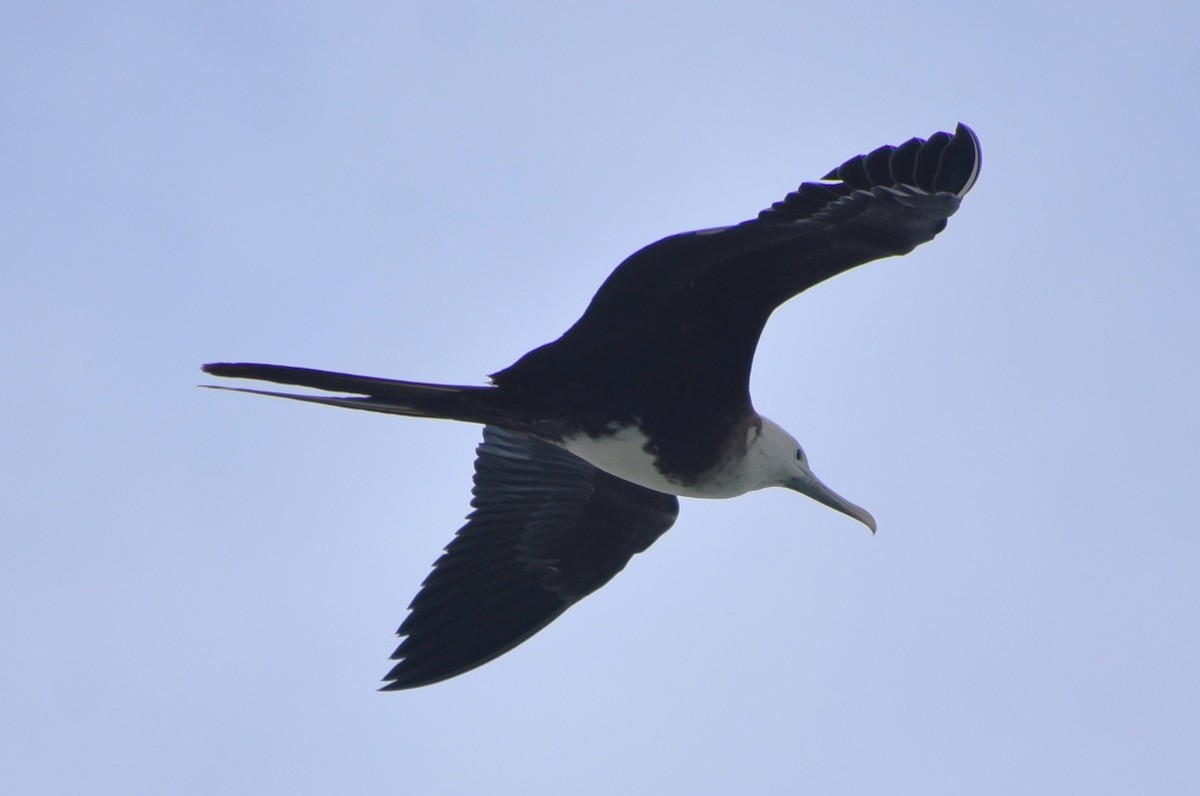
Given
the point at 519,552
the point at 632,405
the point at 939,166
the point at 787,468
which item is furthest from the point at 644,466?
the point at 939,166

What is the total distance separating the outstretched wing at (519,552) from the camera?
5.82 meters

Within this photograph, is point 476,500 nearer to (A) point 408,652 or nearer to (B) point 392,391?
(A) point 408,652

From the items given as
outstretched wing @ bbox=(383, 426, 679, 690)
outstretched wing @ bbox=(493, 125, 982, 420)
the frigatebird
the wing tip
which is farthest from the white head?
the wing tip

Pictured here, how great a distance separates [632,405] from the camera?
5.22 m

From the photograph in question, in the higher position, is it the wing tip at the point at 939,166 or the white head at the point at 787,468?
the wing tip at the point at 939,166

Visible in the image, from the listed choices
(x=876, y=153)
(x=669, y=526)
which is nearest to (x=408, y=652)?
(x=669, y=526)

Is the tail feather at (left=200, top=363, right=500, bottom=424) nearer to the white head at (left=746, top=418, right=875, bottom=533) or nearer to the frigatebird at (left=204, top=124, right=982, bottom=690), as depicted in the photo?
the frigatebird at (left=204, top=124, right=982, bottom=690)

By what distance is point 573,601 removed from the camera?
595 centimetres

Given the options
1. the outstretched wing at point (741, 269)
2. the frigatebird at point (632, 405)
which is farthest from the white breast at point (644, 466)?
the outstretched wing at point (741, 269)

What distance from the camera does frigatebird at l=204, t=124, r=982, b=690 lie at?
15.2ft

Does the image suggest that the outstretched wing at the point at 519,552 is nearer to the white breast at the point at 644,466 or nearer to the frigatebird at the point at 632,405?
the frigatebird at the point at 632,405

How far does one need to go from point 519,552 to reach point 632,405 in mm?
1045

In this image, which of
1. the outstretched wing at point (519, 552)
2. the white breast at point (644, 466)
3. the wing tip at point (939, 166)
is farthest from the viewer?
the outstretched wing at point (519, 552)

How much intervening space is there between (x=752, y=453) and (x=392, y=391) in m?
1.25
